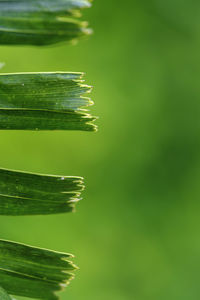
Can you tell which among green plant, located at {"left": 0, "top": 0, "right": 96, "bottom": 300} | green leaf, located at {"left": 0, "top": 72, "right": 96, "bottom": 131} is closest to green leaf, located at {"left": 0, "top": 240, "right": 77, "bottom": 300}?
green plant, located at {"left": 0, "top": 0, "right": 96, "bottom": 300}

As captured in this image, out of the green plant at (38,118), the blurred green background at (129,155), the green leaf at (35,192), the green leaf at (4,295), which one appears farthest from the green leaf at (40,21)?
the blurred green background at (129,155)

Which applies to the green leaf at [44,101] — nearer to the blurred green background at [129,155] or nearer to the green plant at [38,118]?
the green plant at [38,118]

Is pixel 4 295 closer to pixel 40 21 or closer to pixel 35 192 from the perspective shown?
pixel 35 192

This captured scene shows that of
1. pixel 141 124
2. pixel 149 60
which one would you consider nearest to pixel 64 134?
pixel 141 124

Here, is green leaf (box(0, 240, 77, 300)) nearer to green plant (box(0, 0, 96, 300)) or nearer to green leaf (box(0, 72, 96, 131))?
green plant (box(0, 0, 96, 300))

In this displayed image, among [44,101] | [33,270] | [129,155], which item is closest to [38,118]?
[44,101]

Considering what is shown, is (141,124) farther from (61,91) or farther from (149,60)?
(61,91)
